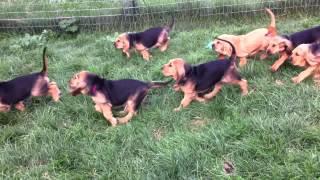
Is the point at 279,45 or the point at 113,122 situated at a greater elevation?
the point at 279,45

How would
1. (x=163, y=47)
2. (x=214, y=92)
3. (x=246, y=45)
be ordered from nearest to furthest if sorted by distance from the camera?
1. (x=214, y=92)
2. (x=246, y=45)
3. (x=163, y=47)

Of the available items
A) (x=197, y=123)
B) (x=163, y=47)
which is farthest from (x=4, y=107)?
(x=163, y=47)

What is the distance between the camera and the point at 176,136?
4.58 m

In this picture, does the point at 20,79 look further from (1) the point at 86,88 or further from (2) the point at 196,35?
(2) the point at 196,35

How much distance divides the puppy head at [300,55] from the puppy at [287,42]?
294 mm

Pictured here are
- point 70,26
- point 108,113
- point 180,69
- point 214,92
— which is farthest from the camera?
point 70,26

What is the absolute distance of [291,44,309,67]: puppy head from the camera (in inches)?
207

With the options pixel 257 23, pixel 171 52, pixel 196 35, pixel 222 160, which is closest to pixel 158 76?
pixel 171 52

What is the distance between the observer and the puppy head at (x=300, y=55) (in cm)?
525

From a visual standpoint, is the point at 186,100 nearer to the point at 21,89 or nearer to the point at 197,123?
the point at 197,123

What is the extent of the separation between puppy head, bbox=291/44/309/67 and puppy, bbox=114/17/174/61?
7.38 ft

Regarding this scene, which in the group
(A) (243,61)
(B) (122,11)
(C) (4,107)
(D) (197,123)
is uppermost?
(B) (122,11)

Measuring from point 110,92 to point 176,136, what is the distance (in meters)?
0.99

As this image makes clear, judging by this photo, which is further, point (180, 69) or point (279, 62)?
point (279, 62)
